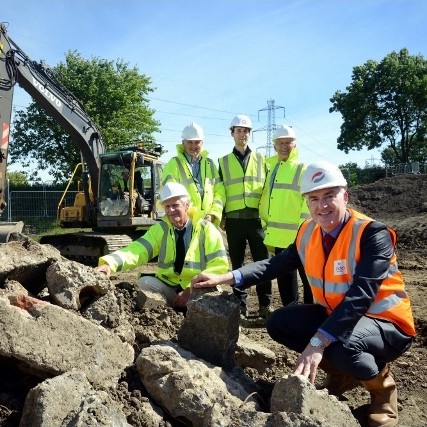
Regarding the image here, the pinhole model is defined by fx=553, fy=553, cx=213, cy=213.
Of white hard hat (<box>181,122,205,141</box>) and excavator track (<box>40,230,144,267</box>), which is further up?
white hard hat (<box>181,122,205,141</box>)

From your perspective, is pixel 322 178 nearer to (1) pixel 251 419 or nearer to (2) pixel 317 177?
(2) pixel 317 177

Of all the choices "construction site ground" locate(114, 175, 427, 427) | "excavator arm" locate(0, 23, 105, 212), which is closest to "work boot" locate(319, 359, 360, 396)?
"construction site ground" locate(114, 175, 427, 427)

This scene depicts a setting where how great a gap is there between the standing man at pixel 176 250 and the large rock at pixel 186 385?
131 centimetres

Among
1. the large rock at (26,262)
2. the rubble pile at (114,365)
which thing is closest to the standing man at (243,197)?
the rubble pile at (114,365)

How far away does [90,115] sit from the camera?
28.2 meters

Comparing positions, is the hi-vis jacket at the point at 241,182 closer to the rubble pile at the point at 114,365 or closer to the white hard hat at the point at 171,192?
the white hard hat at the point at 171,192

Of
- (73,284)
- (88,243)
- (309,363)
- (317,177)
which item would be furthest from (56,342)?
(88,243)

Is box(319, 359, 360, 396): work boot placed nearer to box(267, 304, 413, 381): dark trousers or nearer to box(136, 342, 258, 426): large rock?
box(267, 304, 413, 381): dark trousers

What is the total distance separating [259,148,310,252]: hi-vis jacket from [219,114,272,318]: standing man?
293 mm

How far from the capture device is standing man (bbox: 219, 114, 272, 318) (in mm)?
6348

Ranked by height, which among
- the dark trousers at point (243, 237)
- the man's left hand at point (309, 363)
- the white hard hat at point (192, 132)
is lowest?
the man's left hand at point (309, 363)

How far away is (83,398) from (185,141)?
11.9ft

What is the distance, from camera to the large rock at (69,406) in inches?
105

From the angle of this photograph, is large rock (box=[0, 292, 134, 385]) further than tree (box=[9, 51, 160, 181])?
No
